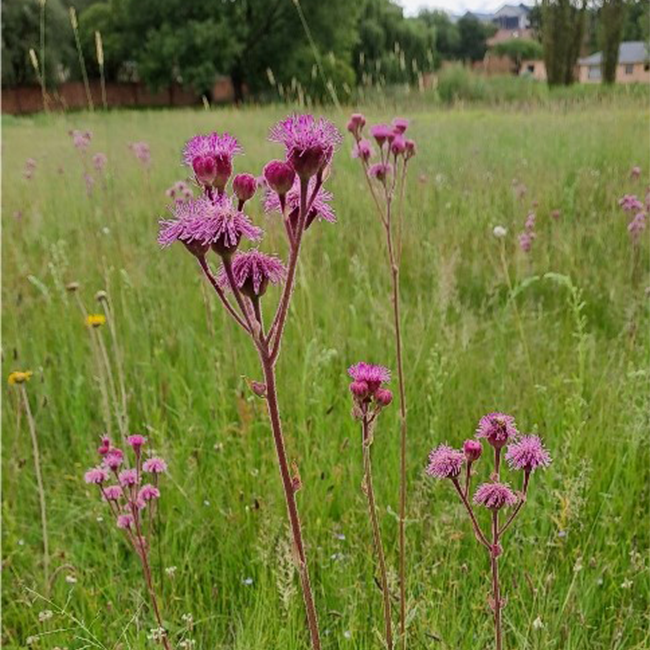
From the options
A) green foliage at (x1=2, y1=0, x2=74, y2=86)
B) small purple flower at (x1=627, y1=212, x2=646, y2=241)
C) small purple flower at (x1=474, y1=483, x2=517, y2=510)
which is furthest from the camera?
green foliage at (x1=2, y1=0, x2=74, y2=86)

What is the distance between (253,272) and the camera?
73cm

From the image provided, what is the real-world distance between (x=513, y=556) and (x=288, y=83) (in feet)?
107

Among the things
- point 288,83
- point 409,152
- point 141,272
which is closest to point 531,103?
point 141,272

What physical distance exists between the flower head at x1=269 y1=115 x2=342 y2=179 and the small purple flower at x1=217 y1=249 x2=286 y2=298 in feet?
0.31

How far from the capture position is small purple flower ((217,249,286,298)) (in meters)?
0.73

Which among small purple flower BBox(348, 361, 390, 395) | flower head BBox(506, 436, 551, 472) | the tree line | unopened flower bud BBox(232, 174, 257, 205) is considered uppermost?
the tree line

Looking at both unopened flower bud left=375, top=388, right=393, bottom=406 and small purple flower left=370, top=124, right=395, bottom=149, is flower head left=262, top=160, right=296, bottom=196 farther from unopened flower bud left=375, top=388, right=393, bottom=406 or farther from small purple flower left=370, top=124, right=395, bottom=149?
small purple flower left=370, top=124, right=395, bottom=149

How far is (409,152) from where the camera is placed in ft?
5.98

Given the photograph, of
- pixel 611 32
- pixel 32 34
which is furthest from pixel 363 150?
pixel 32 34

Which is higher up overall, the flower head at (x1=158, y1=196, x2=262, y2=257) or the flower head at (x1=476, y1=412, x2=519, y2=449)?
the flower head at (x1=158, y1=196, x2=262, y2=257)

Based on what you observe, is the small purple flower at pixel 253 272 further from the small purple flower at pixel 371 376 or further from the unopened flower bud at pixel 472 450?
the unopened flower bud at pixel 472 450

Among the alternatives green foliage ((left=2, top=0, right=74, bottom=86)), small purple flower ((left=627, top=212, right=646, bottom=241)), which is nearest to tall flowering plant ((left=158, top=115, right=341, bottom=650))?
small purple flower ((left=627, top=212, right=646, bottom=241))

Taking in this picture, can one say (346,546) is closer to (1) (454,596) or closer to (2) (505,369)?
(1) (454,596)

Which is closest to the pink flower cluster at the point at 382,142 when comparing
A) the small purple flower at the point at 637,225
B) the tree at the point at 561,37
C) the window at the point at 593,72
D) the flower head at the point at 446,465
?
the flower head at the point at 446,465
